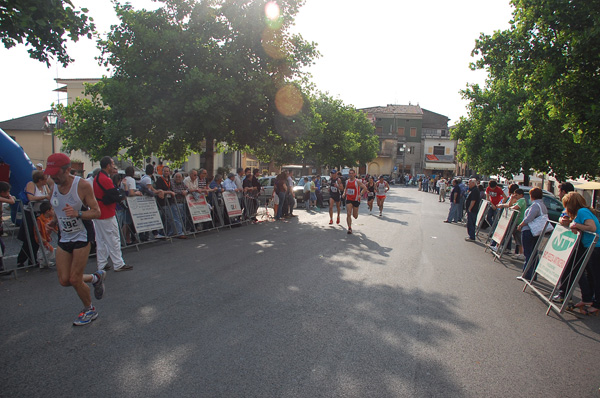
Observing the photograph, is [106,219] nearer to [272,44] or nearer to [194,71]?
[194,71]

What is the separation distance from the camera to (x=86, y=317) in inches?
179

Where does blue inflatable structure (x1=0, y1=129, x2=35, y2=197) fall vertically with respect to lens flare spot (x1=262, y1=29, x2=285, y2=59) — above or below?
below

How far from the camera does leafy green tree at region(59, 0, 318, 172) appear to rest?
48.4 feet

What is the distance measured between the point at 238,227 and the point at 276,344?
9.77 meters

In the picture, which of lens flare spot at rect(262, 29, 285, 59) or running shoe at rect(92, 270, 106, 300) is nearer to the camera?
running shoe at rect(92, 270, 106, 300)

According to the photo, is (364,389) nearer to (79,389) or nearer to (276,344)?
(276,344)

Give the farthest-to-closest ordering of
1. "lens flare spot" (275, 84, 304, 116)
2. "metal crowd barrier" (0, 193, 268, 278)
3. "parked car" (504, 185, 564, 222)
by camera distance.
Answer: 1. "lens flare spot" (275, 84, 304, 116)
2. "parked car" (504, 185, 564, 222)
3. "metal crowd barrier" (0, 193, 268, 278)

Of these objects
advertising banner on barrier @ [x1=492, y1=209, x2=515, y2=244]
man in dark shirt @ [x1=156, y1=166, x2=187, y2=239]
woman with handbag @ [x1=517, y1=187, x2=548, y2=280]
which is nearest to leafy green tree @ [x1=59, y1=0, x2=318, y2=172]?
man in dark shirt @ [x1=156, y1=166, x2=187, y2=239]

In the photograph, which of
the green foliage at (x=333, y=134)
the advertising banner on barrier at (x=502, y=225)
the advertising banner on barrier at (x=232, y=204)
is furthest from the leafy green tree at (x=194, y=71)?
the green foliage at (x=333, y=134)

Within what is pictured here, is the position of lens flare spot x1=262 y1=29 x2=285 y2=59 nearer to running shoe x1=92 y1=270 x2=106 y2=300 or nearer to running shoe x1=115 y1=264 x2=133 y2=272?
running shoe x1=115 y1=264 x2=133 y2=272

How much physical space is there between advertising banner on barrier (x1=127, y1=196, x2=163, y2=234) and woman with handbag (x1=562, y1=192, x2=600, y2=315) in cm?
832

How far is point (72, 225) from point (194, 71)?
10.8 metres

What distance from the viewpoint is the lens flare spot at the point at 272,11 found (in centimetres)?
1594

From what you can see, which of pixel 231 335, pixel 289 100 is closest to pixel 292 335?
pixel 231 335
